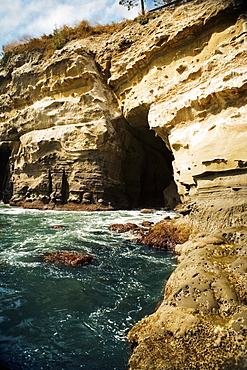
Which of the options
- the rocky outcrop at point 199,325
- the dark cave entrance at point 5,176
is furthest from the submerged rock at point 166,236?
the dark cave entrance at point 5,176

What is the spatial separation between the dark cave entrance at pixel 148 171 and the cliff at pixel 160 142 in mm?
135

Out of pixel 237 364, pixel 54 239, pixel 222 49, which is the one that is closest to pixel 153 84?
pixel 222 49

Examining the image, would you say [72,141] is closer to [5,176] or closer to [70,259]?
[5,176]

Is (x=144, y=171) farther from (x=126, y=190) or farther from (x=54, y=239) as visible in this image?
(x=54, y=239)

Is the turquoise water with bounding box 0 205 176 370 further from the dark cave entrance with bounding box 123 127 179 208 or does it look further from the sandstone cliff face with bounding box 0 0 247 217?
the dark cave entrance with bounding box 123 127 179 208

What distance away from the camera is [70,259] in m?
6.52

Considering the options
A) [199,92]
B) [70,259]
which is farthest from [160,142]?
[70,259]

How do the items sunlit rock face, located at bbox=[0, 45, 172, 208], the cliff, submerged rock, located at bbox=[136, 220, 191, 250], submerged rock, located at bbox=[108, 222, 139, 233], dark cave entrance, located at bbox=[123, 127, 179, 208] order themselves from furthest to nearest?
1. dark cave entrance, located at bbox=[123, 127, 179, 208]
2. sunlit rock face, located at bbox=[0, 45, 172, 208]
3. submerged rock, located at bbox=[108, 222, 139, 233]
4. submerged rock, located at bbox=[136, 220, 191, 250]
5. the cliff

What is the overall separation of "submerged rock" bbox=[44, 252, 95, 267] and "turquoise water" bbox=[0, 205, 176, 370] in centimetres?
22

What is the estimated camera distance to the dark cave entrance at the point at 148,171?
20.6m

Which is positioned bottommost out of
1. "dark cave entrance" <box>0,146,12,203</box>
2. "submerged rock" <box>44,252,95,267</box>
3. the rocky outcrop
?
"submerged rock" <box>44,252,95,267</box>

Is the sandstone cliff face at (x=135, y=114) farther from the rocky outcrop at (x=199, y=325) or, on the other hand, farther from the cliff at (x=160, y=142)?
the rocky outcrop at (x=199, y=325)

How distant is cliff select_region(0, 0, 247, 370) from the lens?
2.85 m

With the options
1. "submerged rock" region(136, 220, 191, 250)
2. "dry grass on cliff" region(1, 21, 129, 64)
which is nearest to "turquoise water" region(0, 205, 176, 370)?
"submerged rock" region(136, 220, 191, 250)
